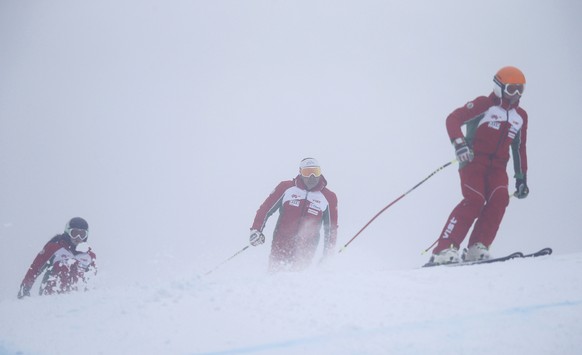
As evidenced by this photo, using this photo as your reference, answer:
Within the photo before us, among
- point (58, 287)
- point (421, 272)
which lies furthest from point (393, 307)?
point (58, 287)

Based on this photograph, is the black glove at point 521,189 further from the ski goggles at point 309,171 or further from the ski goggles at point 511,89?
the ski goggles at point 309,171

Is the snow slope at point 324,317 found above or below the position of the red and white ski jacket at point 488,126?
below

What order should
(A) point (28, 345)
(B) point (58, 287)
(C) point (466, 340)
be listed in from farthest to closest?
(B) point (58, 287), (A) point (28, 345), (C) point (466, 340)

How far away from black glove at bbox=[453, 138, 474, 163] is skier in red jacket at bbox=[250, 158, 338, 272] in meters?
2.51

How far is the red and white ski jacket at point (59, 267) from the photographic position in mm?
8164

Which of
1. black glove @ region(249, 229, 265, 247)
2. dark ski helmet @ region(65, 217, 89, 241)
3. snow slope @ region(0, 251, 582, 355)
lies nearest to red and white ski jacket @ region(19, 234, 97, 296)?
dark ski helmet @ region(65, 217, 89, 241)

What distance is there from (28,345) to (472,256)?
3733 millimetres

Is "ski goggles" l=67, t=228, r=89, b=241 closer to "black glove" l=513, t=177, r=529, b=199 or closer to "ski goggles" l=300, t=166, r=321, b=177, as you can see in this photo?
"ski goggles" l=300, t=166, r=321, b=177

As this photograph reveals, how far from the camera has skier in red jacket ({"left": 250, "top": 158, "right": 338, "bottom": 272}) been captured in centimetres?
708

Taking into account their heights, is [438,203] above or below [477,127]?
above

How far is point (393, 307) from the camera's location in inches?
95.8

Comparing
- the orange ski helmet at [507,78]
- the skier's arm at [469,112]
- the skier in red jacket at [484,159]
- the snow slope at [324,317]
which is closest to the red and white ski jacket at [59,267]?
the snow slope at [324,317]

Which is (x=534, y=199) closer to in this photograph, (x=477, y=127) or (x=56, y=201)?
(x=56, y=201)

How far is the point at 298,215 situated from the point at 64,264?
3808mm
